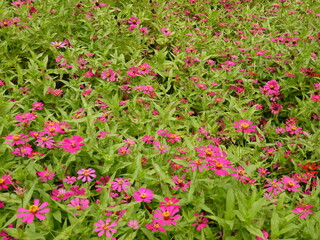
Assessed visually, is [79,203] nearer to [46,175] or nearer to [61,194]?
[61,194]

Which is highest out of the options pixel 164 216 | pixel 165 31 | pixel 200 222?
pixel 165 31

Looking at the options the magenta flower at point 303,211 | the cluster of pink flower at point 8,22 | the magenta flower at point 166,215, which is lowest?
the cluster of pink flower at point 8,22

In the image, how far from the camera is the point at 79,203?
5.08ft

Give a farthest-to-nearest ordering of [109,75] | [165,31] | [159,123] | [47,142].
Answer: [165,31], [109,75], [159,123], [47,142]

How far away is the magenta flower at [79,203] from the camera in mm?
1504

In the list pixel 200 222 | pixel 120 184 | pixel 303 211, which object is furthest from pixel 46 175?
pixel 303 211

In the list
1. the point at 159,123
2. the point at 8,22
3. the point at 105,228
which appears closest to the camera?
the point at 105,228

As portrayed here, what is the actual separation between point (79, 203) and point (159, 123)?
99 cm

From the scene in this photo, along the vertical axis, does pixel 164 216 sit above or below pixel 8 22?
above

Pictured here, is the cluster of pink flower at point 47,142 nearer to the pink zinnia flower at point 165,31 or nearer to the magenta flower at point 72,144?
the magenta flower at point 72,144

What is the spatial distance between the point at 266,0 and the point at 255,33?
148 cm

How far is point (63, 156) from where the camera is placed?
1894mm

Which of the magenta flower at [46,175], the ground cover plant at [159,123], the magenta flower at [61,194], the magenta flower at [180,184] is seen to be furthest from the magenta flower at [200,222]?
the magenta flower at [46,175]

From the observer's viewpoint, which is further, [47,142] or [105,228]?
[47,142]
